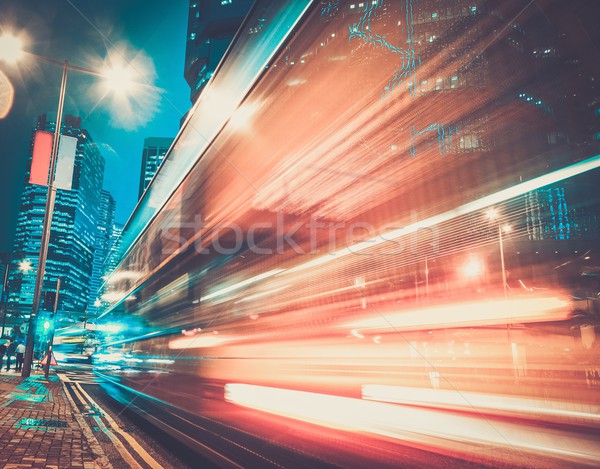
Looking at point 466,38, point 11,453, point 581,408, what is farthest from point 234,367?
point 466,38

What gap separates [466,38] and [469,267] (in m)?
1.68

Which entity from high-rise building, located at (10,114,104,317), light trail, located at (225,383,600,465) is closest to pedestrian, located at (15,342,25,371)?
light trail, located at (225,383,600,465)

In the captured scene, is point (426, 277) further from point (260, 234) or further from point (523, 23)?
point (260, 234)

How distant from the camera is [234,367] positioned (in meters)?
5.89

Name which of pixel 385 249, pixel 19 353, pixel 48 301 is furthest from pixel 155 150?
pixel 385 249

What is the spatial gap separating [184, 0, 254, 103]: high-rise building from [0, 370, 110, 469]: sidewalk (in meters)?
49.9

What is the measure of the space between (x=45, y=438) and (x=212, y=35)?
60.4m

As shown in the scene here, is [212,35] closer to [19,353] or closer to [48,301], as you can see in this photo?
[19,353]

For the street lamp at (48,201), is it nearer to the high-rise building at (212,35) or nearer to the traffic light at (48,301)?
the traffic light at (48,301)

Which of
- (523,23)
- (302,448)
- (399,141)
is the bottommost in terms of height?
(302,448)

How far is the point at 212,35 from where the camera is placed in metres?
57.7

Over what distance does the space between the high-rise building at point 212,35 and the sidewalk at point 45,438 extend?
1963 inches

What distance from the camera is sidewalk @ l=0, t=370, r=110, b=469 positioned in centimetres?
431

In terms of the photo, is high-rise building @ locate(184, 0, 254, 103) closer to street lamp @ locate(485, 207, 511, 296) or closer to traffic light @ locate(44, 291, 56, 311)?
traffic light @ locate(44, 291, 56, 311)
